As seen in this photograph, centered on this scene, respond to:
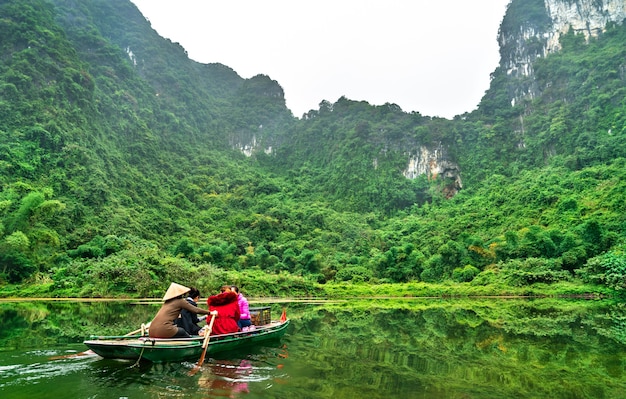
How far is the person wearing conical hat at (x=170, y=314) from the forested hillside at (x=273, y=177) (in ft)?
51.8

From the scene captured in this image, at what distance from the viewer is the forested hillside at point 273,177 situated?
1024 inches

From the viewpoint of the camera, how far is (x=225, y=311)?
800 centimetres

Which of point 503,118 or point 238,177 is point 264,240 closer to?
point 238,177

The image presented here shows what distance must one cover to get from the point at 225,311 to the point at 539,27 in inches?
3115

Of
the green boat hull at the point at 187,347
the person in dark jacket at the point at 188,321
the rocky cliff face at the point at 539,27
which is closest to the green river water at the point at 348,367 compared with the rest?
the green boat hull at the point at 187,347

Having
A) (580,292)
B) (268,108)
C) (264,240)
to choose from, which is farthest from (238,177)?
(580,292)

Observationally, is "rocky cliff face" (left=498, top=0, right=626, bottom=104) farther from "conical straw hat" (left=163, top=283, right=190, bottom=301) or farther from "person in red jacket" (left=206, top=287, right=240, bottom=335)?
"conical straw hat" (left=163, top=283, right=190, bottom=301)

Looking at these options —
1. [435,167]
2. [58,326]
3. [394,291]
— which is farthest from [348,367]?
[435,167]

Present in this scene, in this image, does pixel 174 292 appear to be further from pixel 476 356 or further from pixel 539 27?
pixel 539 27

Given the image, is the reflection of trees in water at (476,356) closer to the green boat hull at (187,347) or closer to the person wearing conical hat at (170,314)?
the green boat hull at (187,347)

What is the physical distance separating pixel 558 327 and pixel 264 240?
36007 millimetres

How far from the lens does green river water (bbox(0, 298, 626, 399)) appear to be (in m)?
4.97

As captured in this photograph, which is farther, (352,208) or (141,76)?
(141,76)

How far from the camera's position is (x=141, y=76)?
81438 millimetres
